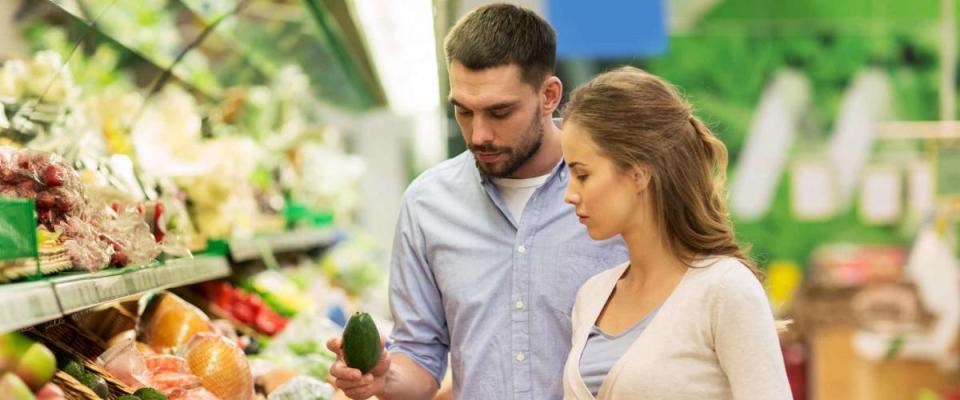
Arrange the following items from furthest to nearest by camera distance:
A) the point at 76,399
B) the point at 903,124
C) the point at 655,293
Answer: the point at 903,124 < the point at 655,293 < the point at 76,399

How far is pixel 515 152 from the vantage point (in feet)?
8.38

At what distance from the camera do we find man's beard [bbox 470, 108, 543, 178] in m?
2.54

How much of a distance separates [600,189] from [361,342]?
0.52m

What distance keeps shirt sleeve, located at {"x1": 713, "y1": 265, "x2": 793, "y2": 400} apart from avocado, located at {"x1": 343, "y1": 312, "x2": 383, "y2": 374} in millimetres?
625

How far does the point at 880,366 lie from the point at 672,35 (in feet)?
13.4

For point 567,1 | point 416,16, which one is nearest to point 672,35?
point 567,1

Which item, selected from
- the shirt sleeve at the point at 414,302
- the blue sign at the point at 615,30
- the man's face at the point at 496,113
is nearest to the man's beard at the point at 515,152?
the man's face at the point at 496,113

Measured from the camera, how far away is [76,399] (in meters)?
1.98

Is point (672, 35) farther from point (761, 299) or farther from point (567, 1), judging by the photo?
point (761, 299)

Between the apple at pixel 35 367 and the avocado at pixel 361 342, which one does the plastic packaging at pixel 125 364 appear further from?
the apple at pixel 35 367

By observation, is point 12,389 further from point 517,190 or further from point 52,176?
point 517,190

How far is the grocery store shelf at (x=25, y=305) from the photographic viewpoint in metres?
1.53

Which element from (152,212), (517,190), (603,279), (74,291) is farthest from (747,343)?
(152,212)

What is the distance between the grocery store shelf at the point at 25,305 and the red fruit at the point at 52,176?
0.49 m
